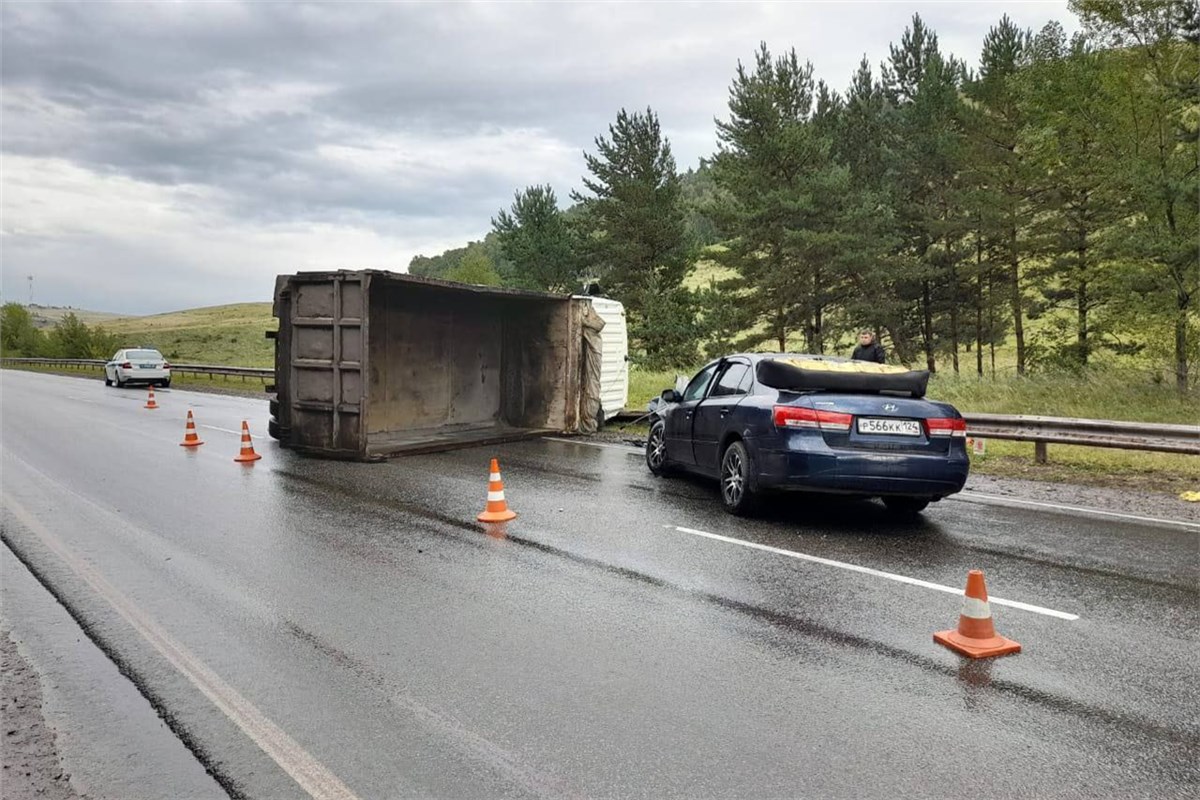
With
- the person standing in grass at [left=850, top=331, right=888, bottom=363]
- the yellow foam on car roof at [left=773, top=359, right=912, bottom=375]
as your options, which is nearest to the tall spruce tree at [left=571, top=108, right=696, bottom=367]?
the person standing in grass at [left=850, top=331, right=888, bottom=363]

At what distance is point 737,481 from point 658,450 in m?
2.53

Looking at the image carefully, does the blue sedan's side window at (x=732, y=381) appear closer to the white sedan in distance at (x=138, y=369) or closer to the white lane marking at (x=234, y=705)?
the white lane marking at (x=234, y=705)

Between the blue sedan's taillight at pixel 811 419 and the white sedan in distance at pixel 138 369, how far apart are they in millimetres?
30862

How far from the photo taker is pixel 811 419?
23.4 feet

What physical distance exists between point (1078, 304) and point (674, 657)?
104 ft

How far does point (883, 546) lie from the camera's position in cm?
671

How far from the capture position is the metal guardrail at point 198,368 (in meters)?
31.5

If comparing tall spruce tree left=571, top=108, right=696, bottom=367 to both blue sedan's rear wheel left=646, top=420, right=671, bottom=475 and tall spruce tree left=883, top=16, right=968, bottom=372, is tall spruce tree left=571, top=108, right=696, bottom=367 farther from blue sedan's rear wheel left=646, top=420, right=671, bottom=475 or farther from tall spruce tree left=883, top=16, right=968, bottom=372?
blue sedan's rear wheel left=646, top=420, right=671, bottom=475

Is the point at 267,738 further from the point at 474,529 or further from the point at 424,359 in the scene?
the point at 424,359

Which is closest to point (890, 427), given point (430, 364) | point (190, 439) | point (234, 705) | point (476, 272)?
point (234, 705)

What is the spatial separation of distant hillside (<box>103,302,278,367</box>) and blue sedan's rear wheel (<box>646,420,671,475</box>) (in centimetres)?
3900

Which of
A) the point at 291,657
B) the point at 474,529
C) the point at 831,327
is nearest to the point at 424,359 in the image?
the point at 474,529

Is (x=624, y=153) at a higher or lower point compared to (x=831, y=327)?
higher

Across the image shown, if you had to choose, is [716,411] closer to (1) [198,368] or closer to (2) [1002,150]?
(2) [1002,150]
